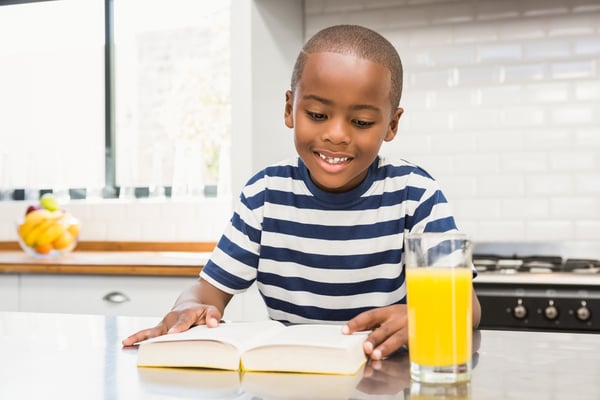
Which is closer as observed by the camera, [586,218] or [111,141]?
[586,218]

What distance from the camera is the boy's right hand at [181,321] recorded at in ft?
3.48

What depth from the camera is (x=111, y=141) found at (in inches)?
137

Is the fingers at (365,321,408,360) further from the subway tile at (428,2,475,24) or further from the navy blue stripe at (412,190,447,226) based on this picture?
the subway tile at (428,2,475,24)

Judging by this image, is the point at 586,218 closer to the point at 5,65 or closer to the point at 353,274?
the point at 353,274

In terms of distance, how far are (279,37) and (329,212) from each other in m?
1.51

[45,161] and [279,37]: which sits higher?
[279,37]

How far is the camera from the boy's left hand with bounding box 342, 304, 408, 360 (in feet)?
3.13

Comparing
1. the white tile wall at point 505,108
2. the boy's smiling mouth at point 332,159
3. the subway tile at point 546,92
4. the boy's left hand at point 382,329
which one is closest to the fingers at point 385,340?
the boy's left hand at point 382,329

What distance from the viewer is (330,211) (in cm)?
143

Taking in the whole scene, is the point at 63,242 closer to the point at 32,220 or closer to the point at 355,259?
the point at 32,220

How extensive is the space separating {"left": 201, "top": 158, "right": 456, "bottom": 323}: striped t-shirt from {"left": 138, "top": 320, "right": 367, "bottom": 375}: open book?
439 millimetres

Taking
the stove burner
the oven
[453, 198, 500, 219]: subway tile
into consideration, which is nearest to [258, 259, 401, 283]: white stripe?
the oven

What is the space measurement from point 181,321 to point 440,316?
43cm

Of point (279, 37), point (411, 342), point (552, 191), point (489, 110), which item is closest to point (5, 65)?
point (279, 37)
